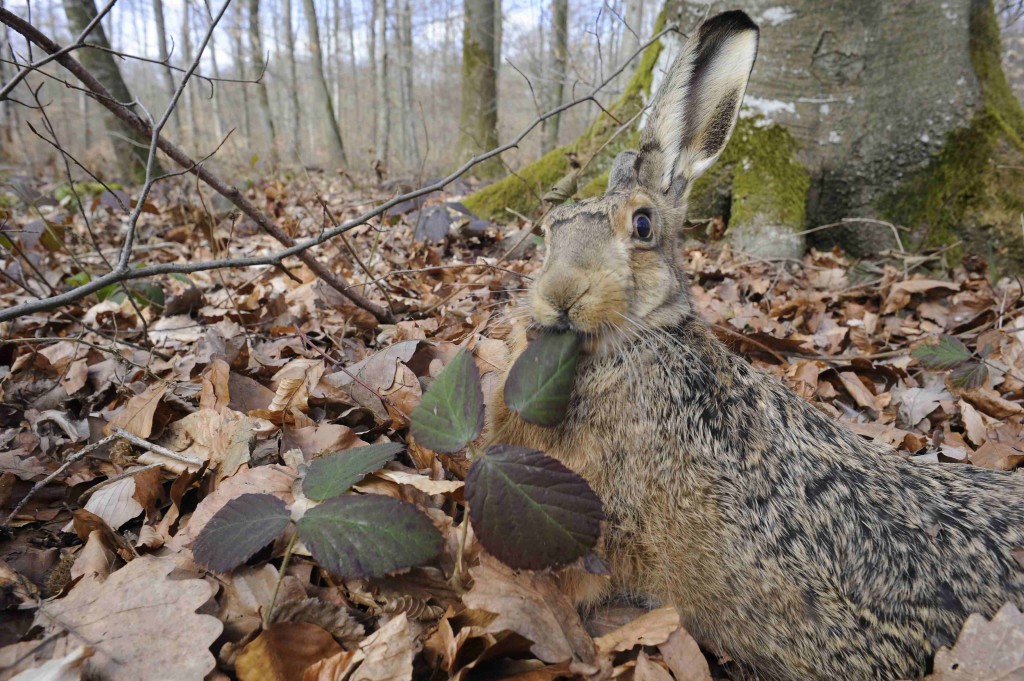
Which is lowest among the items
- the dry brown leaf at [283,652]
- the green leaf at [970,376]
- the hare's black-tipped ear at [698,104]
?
the dry brown leaf at [283,652]

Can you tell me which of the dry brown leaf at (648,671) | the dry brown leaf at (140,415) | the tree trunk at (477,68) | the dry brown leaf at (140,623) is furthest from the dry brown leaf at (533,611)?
the tree trunk at (477,68)

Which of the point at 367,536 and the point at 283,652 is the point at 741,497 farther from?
the point at 283,652

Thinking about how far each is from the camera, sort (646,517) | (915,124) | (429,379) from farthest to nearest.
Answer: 1. (915,124)
2. (429,379)
3. (646,517)

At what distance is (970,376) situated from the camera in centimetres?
345

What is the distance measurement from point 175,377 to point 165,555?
1425mm

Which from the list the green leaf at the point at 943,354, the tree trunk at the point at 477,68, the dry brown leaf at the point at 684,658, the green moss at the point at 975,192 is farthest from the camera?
the tree trunk at the point at 477,68

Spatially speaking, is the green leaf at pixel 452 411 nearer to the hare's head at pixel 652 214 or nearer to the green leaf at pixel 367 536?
the green leaf at pixel 367 536

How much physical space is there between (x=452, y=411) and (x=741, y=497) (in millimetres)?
1187

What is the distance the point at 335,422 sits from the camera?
2.67m

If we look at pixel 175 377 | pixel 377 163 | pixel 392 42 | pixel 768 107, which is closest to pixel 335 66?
pixel 392 42

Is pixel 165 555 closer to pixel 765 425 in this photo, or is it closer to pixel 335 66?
pixel 765 425

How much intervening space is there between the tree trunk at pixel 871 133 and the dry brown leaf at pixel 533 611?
482 cm

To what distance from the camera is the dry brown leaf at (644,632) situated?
192 centimetres

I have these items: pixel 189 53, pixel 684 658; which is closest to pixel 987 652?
pixel 684 658
